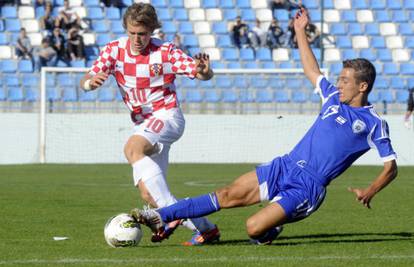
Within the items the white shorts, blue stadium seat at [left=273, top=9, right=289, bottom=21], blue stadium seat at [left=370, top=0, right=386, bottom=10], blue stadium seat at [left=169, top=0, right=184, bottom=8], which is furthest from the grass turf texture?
blue stadium seat at [left=370, top=0, right=386, bottom=10]

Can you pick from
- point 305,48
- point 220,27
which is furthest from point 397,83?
point 305,48

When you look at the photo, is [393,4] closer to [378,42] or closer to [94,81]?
[378,42]

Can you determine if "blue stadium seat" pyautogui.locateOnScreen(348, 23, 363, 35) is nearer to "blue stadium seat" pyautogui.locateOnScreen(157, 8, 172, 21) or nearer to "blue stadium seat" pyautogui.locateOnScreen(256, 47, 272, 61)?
"blue stadium seat" pyautogui.locateOnScreen(256, 47, 272, 61)

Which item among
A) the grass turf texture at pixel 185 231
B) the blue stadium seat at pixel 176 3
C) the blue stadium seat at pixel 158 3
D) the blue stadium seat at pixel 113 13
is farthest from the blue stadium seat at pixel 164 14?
the grass turf texture at pixel 185 231

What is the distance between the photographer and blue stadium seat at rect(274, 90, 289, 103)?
2497cm

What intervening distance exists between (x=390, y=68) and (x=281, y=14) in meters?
3.48

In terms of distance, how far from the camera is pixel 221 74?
2555 centimetres

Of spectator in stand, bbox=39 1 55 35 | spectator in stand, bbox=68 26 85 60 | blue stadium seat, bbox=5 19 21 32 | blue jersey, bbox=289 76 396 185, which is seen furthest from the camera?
blue stadium seat, bbox=5 19 21 32

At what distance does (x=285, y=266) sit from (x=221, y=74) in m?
18.7

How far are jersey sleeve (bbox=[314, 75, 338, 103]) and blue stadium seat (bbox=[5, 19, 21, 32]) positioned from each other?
20.0m

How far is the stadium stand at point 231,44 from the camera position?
2522cm

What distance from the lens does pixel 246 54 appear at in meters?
28.5

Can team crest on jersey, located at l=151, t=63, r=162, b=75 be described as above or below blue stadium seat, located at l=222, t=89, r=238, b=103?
above

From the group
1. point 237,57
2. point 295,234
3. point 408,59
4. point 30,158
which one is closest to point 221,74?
point 237,57
